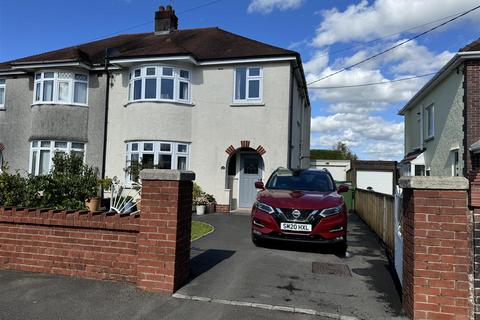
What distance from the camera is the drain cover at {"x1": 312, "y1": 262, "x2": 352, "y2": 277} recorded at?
18.5 feet

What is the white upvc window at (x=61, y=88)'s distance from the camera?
1567 cm

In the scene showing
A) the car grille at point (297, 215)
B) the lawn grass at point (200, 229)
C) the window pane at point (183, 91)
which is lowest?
the lawn grass at point (200, 229)

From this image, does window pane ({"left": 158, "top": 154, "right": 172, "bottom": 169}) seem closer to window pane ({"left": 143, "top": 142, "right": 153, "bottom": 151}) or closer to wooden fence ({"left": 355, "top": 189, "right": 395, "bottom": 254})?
window pane ({"left": 143, "top": 142, "right": 153, "bottom": 151})

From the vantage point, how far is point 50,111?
15617 mm

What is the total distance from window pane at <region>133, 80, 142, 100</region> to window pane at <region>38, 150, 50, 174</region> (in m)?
4.39

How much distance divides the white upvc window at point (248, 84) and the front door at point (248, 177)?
218 cm

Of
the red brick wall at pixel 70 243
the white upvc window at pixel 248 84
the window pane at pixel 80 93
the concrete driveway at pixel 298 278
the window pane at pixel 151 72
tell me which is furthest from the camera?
the window pane at pixel 80 93

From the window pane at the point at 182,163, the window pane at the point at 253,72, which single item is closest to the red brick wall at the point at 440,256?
the window pane at the point at 253,72

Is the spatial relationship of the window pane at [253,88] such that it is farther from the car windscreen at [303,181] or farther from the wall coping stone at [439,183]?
the wall coping stone at [439,183]

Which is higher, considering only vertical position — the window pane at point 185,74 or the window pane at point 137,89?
the window pane at point 185,74

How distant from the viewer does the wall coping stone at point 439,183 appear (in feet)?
12.3

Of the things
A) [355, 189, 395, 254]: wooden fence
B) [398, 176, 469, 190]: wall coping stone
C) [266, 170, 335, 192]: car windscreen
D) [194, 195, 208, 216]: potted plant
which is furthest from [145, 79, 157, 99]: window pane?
[398, 176, 469, 190]: wall coping stone

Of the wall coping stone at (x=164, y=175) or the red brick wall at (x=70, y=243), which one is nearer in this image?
the wall coping stone at (x=164, y=175)

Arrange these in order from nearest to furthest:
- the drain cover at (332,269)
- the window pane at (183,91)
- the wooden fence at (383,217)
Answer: the drain cover at (332,269) < the wooden fence at (383,217) < the window pane at (183,91)
